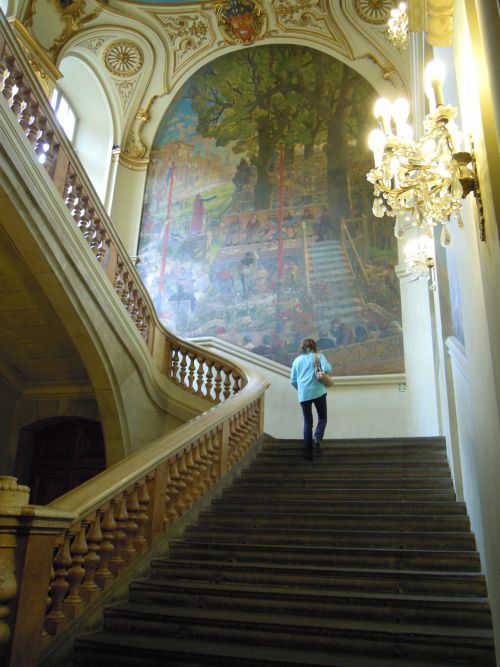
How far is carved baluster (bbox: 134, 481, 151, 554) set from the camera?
4.41 metres

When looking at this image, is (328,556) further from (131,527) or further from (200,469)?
(200,469)

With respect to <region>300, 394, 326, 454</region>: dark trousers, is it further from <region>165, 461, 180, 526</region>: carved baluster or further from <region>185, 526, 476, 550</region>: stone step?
<region>165, 461, 180, 526</region>: carved baluster

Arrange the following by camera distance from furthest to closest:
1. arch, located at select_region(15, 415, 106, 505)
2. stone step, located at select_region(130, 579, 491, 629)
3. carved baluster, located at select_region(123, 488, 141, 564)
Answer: arch, located at select_region(15, 415, 106, 505), carved baluster, located at select_region(123, 488, 141, 564), stone step, located at select_region(130, 579, 491, 629)

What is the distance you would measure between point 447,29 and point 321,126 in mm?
8839

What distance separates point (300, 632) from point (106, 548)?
1.43 m

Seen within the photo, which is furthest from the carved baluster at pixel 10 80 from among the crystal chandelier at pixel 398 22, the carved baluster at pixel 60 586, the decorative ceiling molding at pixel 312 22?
the decorative ceiling molding at pixel 312 22

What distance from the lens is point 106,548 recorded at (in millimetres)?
3973

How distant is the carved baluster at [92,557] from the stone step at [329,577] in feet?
2.02

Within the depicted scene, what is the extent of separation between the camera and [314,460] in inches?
254

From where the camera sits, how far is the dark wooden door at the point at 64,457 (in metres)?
7.92

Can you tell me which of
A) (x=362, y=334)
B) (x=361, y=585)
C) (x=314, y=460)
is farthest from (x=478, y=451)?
(x=362, y=334)

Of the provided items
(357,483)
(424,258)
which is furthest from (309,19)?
(357,483)

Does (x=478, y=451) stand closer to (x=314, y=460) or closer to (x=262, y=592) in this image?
(x=262, y=592)

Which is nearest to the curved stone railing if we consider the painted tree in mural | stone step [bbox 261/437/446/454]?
stone step [bbox 261/437/446/454]
